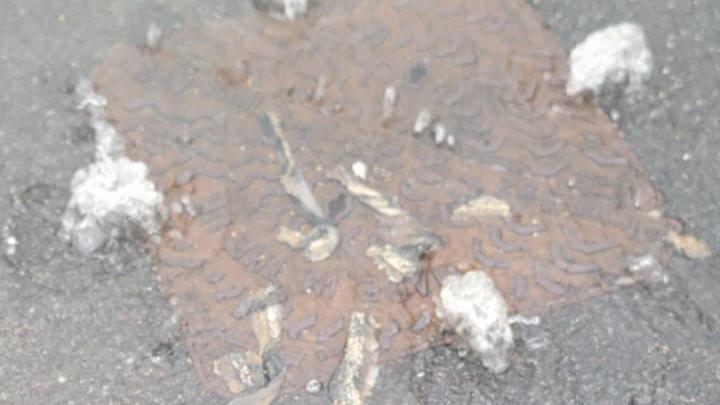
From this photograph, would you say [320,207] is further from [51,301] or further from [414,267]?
[51,301]

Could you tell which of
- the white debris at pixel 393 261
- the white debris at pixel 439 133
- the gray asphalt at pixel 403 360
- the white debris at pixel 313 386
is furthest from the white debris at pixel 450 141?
the white debris at pixel 313 386

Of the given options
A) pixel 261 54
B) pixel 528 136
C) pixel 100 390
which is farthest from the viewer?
pixel 261 54

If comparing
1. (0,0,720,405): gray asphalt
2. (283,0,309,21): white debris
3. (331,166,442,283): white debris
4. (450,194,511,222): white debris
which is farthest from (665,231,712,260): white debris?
(283,0,309,21): white debris

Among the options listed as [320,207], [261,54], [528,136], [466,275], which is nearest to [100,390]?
[320,207]

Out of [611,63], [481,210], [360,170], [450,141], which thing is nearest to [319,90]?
[360,170]

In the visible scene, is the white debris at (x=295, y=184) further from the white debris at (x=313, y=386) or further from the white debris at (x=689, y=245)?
the white debris at (x=689, y=245)

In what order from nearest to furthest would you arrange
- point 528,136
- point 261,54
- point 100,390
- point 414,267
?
1. point 100,390
2. point 414,267
3. point 528,136
4. point 261,54

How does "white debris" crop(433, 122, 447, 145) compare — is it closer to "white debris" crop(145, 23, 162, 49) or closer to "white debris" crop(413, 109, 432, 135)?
"white debris" crop(413, 109, 432, 135)
